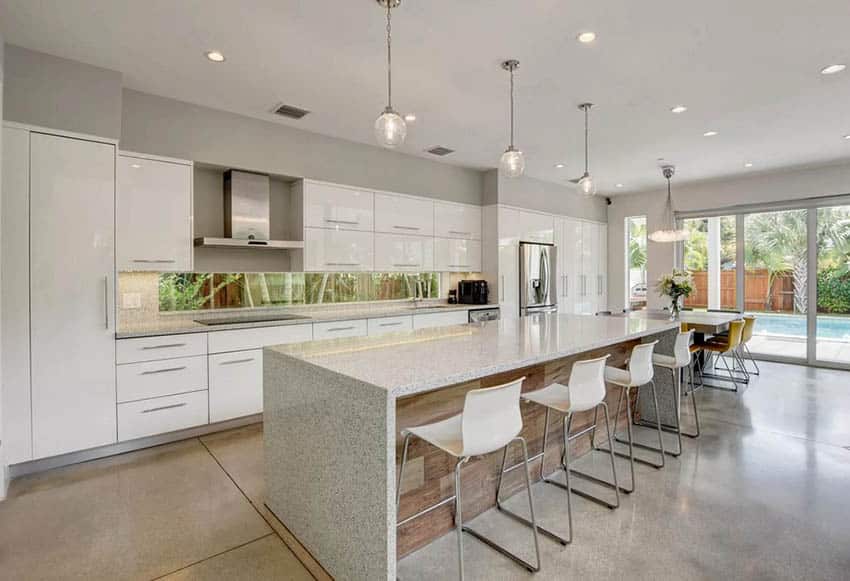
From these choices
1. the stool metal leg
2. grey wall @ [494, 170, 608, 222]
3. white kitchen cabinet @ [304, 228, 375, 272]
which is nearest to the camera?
the stool metal leg

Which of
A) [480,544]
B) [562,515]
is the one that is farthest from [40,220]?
[562,515]

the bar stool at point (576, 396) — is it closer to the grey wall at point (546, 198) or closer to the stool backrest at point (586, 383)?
the stool backrest at point (586, 383)

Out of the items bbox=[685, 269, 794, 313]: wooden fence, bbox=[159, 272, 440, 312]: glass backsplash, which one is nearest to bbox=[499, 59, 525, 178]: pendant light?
bbox=[159, 272, 440, 312]: glass backsplash

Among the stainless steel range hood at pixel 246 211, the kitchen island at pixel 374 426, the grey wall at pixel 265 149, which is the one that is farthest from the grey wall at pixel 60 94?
the kitchen island at pixel 374 426

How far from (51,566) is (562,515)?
97.9 inches

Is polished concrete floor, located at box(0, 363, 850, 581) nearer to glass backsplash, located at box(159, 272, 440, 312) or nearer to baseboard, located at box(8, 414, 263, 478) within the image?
baseboard, located at box(8, 414, 263, 478)

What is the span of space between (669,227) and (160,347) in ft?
23.9

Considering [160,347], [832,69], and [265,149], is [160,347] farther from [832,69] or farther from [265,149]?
[832,69]

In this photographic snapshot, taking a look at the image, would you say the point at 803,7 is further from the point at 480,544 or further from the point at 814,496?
the point at 480,544

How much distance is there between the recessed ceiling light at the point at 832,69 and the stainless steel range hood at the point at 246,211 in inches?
175

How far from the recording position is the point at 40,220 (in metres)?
2.83

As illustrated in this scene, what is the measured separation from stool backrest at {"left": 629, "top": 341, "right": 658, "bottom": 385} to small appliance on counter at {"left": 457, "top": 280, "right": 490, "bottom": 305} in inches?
118

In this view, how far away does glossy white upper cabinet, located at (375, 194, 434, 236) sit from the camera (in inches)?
194

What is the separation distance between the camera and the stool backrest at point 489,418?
1689 mm
